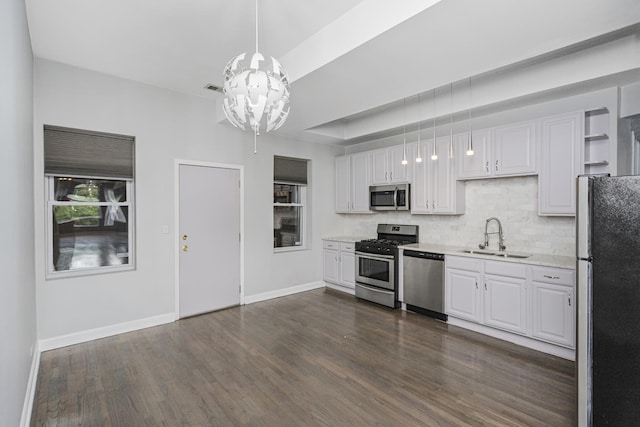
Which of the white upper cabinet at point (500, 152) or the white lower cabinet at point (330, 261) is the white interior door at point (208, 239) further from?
the white upper cabinet at point (500, 152)

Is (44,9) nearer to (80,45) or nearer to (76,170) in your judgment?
(80,45)

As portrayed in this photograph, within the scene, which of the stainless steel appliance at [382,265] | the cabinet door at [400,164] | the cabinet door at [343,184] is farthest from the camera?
the cabinet door at [343,184]

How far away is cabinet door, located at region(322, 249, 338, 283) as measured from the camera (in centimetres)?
558

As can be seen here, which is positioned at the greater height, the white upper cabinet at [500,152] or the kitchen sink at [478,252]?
the white upper cabinet at [500,152]

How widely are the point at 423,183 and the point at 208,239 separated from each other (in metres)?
3.19

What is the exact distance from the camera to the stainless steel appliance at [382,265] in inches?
179

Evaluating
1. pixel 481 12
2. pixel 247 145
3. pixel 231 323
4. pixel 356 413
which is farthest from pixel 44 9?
pixel 356 413

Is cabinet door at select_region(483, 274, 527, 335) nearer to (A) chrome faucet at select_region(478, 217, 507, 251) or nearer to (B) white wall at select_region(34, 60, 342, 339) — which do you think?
(A) chrome faucet at select_region(478, 217, 507, 251)

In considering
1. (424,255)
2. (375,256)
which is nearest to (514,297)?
(424,255)

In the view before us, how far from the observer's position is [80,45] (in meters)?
2.96

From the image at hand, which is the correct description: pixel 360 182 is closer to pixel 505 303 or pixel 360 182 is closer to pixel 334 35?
pixel 505 303

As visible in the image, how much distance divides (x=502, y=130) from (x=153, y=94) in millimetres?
4273

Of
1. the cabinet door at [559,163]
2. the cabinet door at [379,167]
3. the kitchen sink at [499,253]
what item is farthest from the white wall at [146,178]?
the cabinet door at [559,163]

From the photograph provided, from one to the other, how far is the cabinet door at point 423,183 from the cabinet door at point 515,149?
903mm
